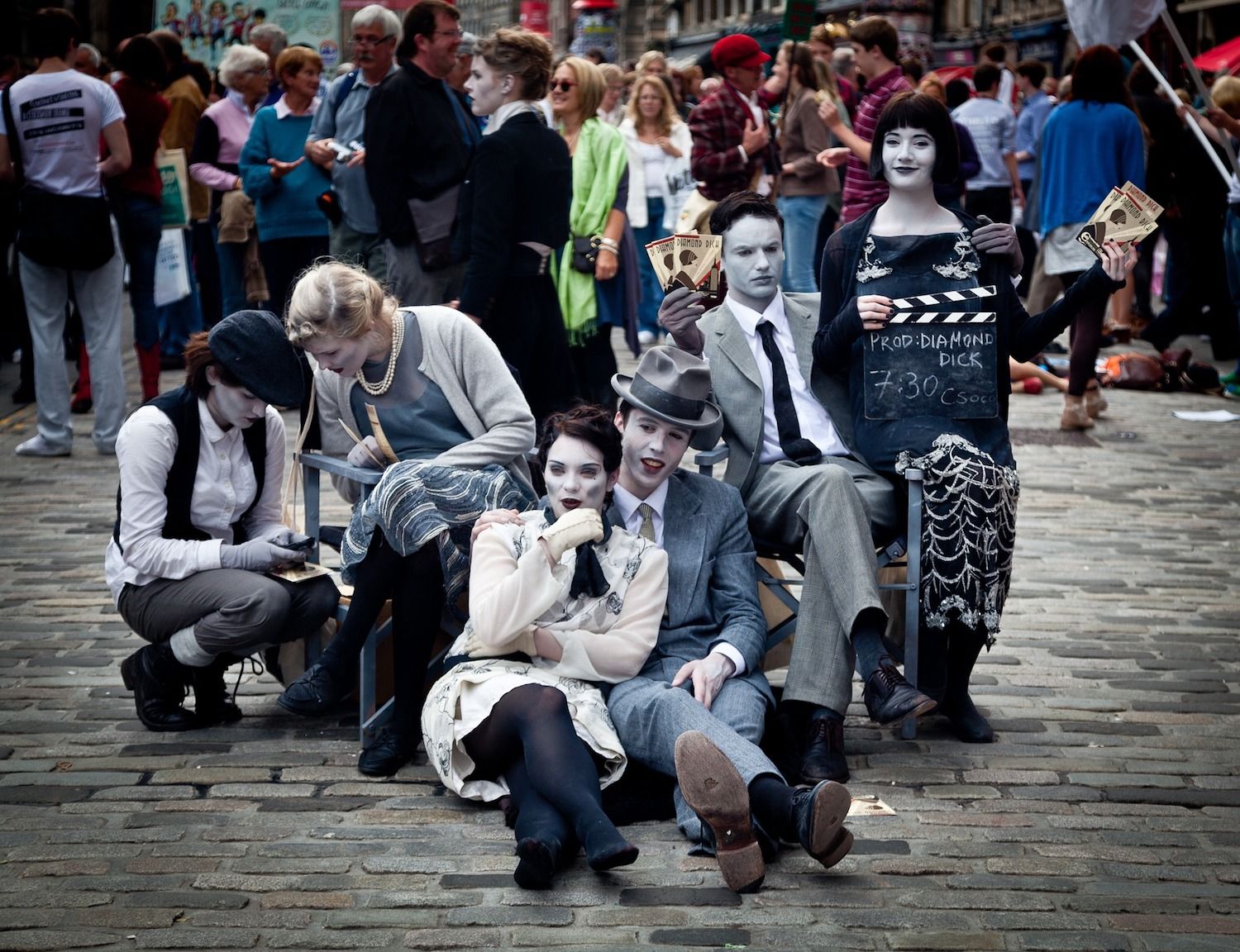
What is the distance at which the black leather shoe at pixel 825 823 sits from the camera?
385 centimetres

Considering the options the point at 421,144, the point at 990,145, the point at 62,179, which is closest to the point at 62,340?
the point at 62,179

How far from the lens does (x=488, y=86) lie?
6758 millimetres

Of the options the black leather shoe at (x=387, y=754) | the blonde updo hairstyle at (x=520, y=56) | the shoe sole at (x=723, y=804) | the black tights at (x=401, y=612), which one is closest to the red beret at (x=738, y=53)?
the blonde updo hairstyle at (x=520, y=56)

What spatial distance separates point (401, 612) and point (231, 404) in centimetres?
83

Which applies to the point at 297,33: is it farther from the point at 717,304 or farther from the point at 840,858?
the point at 840,858

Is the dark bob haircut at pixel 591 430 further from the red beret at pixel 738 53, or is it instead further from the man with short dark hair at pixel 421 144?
the red beret at pixel 738 53

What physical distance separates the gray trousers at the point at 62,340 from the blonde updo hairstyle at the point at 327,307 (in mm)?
4704

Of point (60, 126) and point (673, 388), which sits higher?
point (60, 126)

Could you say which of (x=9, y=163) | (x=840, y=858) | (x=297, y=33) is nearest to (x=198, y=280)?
(x=9, y=163)

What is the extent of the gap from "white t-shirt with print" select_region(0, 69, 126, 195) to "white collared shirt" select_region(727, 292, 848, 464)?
4.83 metres

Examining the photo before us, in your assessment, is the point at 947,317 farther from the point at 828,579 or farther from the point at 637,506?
the point at 637,506

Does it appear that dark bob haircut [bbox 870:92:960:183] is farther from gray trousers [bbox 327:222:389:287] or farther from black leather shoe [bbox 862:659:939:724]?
gray trousers [bbox 327:222:389:287]

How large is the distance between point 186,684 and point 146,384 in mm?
5351

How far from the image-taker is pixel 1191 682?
565 centimetres
